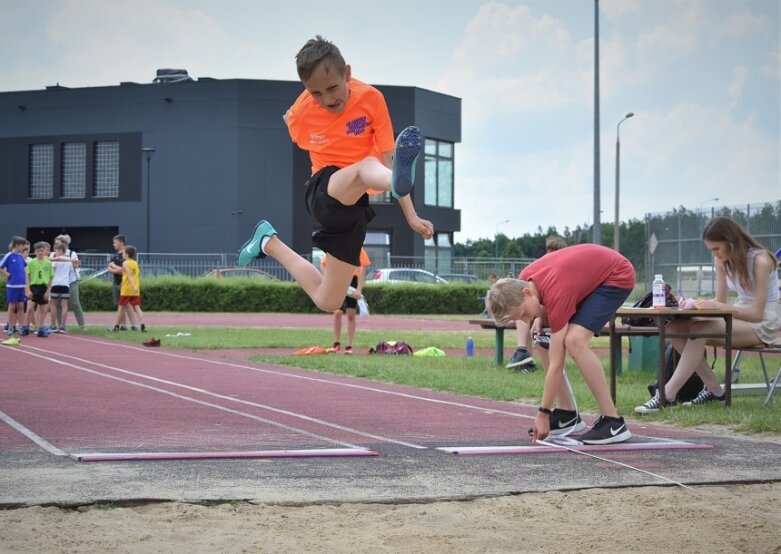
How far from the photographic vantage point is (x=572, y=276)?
22.1ft

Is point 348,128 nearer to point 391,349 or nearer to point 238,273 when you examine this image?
point 391,349

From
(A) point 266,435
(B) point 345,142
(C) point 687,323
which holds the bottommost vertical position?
(A) point 266,435

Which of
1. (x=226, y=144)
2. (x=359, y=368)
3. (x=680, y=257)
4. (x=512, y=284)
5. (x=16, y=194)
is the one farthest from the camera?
(x=16, y=194)

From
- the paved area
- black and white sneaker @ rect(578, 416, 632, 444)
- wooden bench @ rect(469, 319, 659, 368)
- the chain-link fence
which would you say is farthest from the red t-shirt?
the chain-link fence

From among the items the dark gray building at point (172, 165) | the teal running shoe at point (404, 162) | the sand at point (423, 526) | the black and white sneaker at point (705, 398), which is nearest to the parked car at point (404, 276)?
the dark gray building at point (172, 165)

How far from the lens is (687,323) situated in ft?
29.6

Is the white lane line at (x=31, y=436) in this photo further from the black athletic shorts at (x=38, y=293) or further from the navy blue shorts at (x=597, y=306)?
the black athletic shorts at (x=38, y=293)

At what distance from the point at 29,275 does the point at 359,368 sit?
801 cm

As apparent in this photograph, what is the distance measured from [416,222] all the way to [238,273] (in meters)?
32.5

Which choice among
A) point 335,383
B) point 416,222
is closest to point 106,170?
point 335,383

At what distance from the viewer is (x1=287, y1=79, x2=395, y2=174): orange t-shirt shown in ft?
21.7

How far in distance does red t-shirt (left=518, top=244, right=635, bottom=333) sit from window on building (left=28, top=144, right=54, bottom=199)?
45408 millimetres

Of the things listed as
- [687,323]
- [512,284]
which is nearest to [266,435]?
[512,284]

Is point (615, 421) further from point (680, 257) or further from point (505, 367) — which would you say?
point (680, 257)
